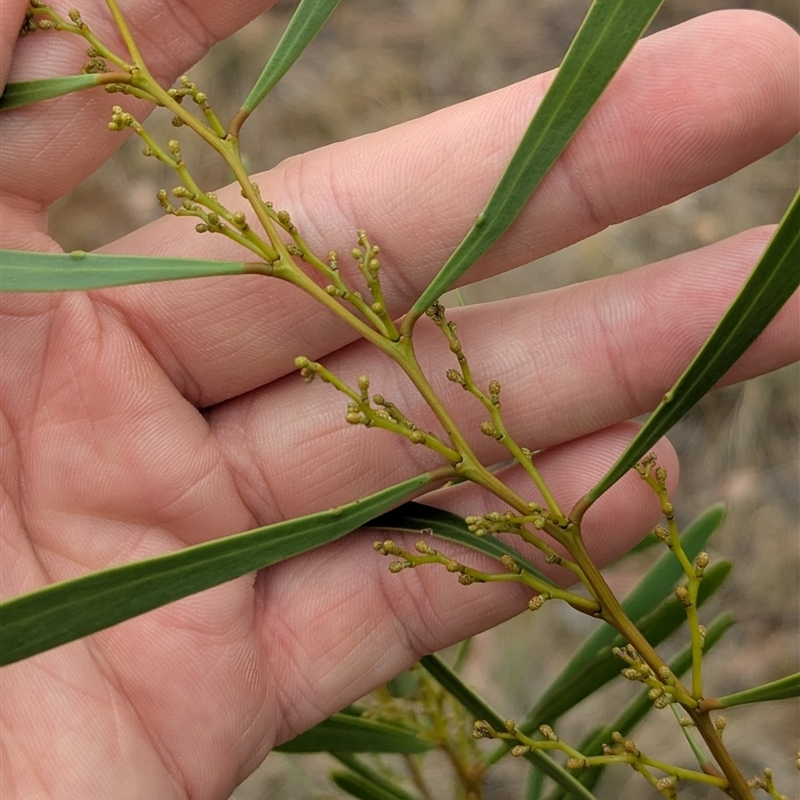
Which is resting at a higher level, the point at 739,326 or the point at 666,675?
the point at 739,326

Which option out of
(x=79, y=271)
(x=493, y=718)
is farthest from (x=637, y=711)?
(x=79, y=271)

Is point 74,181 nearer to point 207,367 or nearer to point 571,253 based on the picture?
point 207,367

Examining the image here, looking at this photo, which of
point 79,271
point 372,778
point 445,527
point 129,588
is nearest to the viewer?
point 129,588

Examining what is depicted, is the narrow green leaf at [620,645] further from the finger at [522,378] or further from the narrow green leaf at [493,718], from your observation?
the finger at [522,378]

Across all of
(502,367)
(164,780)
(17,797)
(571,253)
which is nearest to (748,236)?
(502,367)

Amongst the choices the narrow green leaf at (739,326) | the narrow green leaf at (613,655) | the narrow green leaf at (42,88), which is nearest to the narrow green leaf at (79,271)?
the narrow green leaf at (42,88)

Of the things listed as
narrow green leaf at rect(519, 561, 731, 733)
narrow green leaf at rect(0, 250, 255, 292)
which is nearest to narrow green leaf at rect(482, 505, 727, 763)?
narrow green leaf at rect(519, 561, 731, 733)

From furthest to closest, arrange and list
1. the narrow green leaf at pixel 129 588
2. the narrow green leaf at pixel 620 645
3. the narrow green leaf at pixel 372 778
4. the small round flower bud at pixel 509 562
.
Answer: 1. the narrow green leaf at pixel 372 778
2. the narrow green leaf at pixel 620 645
3. the small round flower bud at pixel 509 562
4. the narrow green leaf at pixel 129 588

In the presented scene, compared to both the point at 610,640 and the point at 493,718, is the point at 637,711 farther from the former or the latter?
the point at 493,718
